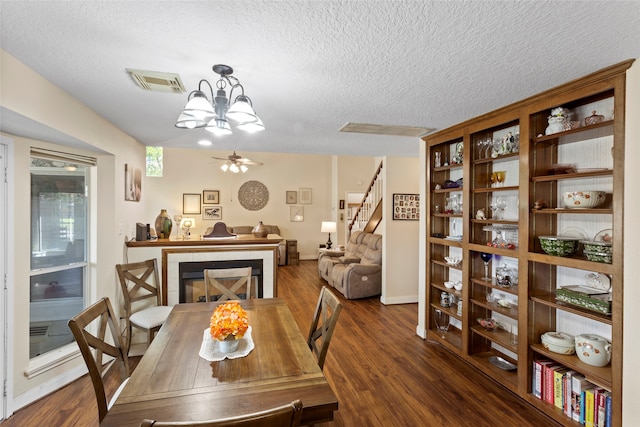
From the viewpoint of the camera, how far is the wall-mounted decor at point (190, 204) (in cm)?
863

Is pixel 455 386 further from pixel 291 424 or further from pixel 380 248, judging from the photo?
pixel 380 248

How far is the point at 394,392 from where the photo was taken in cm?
256

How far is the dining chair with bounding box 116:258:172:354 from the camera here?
293cm

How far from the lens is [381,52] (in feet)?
5.38

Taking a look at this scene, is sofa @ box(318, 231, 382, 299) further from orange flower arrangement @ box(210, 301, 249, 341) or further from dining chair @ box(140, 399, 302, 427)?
dining chair @ box(140, 399, 302, 427)

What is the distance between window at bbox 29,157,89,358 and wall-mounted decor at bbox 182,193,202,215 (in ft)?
19.1

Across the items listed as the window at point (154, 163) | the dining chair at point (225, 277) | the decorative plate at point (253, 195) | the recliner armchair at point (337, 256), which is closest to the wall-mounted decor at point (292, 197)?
the decorative plate at point (253, 195)

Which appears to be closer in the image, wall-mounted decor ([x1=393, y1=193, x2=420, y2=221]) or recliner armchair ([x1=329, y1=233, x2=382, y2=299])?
wall-mounted decor ([x1=393, y1=193, x2=420, y2=221])

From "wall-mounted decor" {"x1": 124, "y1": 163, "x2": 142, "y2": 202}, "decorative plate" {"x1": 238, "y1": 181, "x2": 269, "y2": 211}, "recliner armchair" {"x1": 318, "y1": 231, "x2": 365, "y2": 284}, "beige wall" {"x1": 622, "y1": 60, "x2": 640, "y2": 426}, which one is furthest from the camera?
"decorative plate" {"x1": 238, "y1": 181, "x2": 269, "y2": 211}

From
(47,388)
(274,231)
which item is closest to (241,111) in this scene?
(47,388)

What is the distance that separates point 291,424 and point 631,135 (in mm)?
2261

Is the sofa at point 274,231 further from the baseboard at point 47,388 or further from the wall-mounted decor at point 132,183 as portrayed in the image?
the baseboard at point 47,388

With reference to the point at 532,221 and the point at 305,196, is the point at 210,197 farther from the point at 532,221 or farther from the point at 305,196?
the point at 532,221

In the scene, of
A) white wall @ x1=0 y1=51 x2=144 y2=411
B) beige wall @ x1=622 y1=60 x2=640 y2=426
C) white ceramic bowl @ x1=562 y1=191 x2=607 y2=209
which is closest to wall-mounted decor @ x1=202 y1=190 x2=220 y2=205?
white wall @ x1=0 y1=51 x2=144 y2=411
